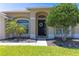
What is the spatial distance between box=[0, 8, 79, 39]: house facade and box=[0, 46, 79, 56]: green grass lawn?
79 cm

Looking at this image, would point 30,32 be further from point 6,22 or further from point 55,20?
point 55,20

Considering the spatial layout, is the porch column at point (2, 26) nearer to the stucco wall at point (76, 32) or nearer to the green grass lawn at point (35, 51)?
the green grass lawn at point (35, 51)

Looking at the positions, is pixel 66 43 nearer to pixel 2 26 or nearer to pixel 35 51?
pixel 35 51

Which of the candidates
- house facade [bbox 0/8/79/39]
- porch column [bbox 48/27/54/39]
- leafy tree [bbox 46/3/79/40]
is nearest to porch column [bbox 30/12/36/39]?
house facade [bbox 0/8/79/39]

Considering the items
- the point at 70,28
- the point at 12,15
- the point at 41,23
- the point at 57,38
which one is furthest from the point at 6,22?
the point at 70,28

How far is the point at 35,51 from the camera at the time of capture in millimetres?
10875

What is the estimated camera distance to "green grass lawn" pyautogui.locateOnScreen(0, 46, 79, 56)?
10.6 m

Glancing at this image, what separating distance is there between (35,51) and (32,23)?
205 centimetres

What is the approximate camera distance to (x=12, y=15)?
1185 centimetres

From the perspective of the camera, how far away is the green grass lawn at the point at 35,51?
10648 mm

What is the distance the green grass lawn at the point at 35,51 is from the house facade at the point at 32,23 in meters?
0.79

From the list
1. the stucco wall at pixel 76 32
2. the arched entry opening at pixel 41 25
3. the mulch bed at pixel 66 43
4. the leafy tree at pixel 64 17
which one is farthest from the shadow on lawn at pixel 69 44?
the leafy tree at pixel 64 17

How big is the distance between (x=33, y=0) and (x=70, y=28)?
215 inches

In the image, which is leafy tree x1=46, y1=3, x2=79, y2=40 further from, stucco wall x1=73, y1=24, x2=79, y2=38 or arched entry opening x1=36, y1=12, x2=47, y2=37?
arched entry opening x1=36, y1=12, x2=47, y2=37
